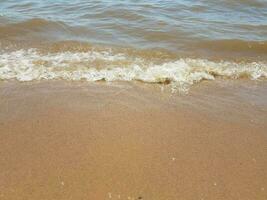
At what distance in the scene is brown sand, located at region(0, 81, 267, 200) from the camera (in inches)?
128

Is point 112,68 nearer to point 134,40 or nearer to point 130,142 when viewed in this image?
point 134,40

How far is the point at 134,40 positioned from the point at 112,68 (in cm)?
142

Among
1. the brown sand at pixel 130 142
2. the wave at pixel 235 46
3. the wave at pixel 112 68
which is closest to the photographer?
the brown sand at pixel 130 142

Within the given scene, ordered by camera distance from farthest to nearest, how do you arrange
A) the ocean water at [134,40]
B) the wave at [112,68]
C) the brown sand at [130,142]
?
the ocean water at [134,40] → the wave at [112,68] → the brown sand at [130,142]

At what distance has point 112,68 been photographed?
564cm

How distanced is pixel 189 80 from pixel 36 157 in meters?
2.59

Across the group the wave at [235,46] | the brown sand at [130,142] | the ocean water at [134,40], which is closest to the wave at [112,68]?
the ocean water at [134,40]

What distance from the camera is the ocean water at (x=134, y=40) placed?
5.54 m

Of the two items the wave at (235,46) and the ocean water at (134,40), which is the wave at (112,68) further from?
the wave at (235,46)

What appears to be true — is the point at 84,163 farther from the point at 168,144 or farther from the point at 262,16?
the point at 262,16

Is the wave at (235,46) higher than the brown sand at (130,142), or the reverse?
the wave at (235,46)

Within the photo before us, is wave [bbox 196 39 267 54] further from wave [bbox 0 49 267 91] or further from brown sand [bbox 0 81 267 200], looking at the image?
brown sand [bbox 0 81 267 200]

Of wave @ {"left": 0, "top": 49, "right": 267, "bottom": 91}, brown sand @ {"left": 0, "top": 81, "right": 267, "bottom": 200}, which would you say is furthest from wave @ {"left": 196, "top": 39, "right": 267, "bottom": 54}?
brown sand @ {"left": 0, "top": 81, "right": 267, "bottom": 200}

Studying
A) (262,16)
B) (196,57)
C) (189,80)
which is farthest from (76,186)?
(262,16)
